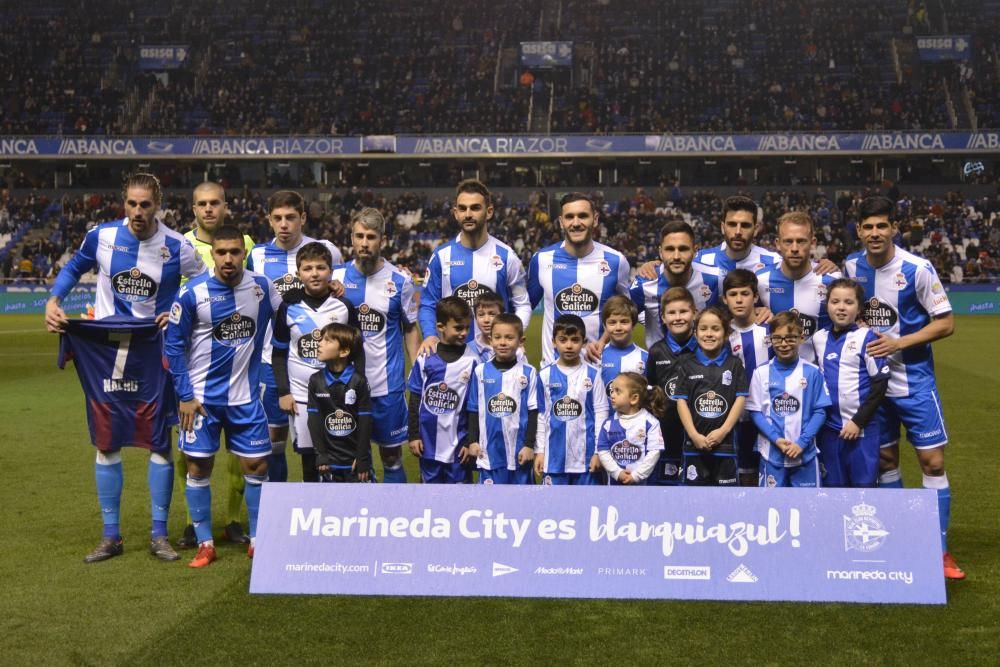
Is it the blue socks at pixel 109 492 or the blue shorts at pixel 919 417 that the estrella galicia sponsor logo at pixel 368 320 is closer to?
the blue socks at pixel 109 492

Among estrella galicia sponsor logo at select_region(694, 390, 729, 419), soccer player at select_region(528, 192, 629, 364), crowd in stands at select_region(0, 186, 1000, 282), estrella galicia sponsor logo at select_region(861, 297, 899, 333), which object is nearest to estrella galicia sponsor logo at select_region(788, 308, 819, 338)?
estrella galicia sponsor logo at select_region(861, 297, 899, 333)

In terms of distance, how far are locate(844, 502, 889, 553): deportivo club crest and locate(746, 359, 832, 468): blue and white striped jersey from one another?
90cm

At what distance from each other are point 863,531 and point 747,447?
1.41m

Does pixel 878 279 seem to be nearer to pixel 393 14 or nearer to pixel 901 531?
pixel 901 531

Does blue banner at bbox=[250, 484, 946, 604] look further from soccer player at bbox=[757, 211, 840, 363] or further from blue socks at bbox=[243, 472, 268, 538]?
soccer player at bbox=[757, 211, 840, 363]

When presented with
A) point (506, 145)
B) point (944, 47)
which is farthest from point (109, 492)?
point (944, 47)

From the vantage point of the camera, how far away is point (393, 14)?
1758 inches

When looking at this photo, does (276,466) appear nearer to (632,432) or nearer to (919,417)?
(632,432)

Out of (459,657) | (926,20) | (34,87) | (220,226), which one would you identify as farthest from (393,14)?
(459,657)

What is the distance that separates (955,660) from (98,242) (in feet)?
A: 16.9

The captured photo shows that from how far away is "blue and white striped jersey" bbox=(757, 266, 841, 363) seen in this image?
632cm

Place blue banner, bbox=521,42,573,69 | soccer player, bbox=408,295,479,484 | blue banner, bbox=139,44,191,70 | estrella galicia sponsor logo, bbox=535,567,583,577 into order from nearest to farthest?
1. estrella galicia sponsor logo, bbox=535,567,583,577
2. soccer player, bbox=408,295,479,484
3. blue banner, bbox=521,42,573,69
4. blue banner, bbox=139,44,191,70

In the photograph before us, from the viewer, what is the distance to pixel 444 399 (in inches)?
258

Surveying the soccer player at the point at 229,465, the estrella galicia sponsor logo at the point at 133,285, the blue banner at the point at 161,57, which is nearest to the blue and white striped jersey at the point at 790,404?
the soccer player at the point at 229,465
